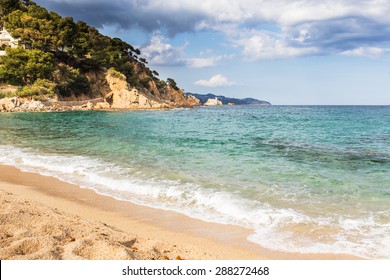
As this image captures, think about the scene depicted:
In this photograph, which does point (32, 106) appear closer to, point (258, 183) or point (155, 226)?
point (258, 183)

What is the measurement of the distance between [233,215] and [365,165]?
318 inches

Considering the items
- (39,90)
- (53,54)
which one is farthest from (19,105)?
(53,54)

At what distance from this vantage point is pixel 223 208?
7613mm

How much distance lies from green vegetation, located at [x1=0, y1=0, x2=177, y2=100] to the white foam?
5493cm

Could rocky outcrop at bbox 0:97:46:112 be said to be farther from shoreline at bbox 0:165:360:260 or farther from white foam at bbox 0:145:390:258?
shoreline at bbox 0:165:360:260

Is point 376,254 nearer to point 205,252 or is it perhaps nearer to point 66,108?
point 205,252

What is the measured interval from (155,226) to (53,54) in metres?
79.7

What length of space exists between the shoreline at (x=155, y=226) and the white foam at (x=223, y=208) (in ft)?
0.98

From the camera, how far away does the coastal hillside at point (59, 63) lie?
62.5 metres

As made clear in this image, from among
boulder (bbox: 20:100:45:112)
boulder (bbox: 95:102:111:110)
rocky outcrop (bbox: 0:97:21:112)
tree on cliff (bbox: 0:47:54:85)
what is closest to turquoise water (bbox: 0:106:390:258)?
rocky outcrop (bbox: 0:97:21:112)

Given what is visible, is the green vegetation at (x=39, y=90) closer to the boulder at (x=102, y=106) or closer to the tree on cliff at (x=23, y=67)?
the tree on cliff at (x=23, y=67)

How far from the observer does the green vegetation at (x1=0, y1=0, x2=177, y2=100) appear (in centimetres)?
6281

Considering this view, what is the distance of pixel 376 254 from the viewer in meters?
5.27
